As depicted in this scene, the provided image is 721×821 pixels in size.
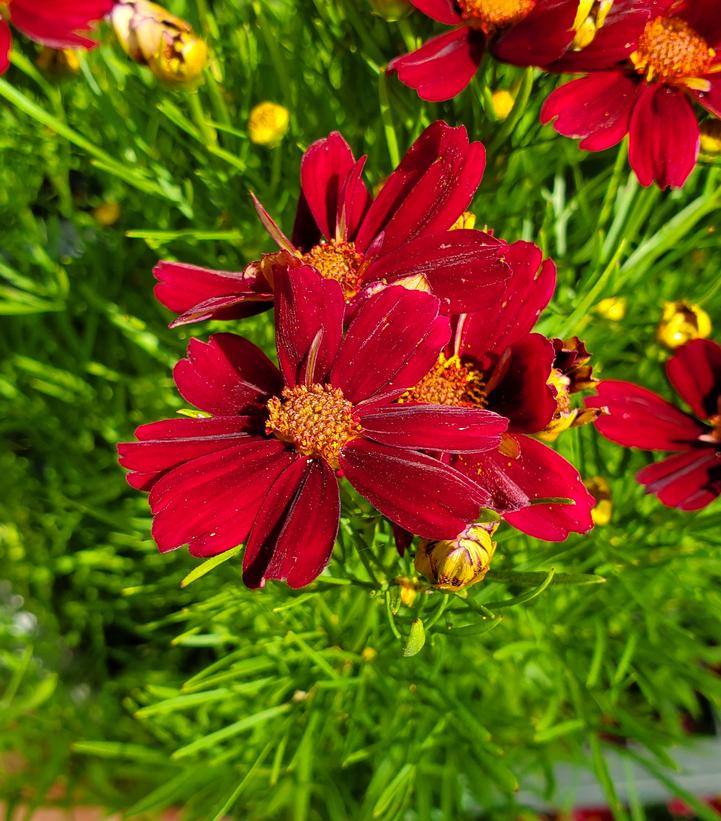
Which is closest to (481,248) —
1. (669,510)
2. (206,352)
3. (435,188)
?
(435,188)

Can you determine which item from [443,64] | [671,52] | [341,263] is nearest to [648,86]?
[671,52]

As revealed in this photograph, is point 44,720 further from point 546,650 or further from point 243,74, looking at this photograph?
point 243,74

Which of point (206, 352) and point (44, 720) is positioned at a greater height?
point (206, 352)

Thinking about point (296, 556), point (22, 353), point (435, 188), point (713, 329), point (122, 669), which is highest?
point (435, 188)

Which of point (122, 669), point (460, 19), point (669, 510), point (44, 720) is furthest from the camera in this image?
point (122, 669)

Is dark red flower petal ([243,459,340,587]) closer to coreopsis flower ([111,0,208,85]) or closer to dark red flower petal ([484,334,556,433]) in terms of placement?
dark red flower petal ([484,334,556,433])

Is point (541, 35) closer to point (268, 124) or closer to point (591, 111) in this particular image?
point (591, 111)

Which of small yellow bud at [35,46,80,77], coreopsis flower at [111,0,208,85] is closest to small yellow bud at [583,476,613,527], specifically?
coreopsis flower at [111,0,208,85]
